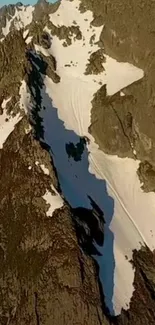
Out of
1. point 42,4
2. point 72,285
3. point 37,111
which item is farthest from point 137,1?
point 72,285

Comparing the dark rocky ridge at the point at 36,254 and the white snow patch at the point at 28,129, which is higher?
the white snow patch at the point at 28,129

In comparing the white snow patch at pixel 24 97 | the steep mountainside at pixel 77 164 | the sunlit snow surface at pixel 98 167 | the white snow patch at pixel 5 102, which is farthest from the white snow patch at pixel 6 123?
the sunlit snow surface at pixel 98 167

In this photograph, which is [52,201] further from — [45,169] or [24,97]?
[24,97]

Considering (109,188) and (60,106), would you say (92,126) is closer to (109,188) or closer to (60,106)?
(60,106)

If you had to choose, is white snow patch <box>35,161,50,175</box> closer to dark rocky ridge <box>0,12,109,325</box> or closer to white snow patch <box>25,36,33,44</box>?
dark rocky ridge <box>0,12,109,325</box>

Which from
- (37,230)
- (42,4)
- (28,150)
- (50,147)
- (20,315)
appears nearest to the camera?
(20,315)

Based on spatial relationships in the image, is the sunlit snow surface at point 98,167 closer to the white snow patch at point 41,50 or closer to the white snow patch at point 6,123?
the white snow patch at point 41,50

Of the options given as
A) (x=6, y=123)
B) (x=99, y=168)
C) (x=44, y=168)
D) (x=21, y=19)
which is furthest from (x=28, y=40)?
(x=44, y=168)
